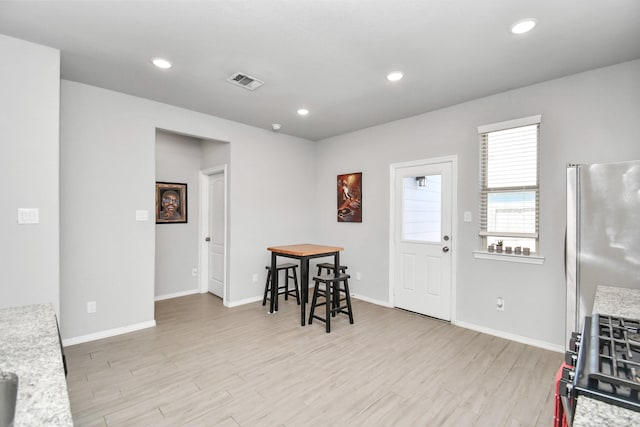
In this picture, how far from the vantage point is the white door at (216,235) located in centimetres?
482

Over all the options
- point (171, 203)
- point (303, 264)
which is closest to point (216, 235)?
point (171, 203)

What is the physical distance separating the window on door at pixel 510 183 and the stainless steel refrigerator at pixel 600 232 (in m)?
1.09

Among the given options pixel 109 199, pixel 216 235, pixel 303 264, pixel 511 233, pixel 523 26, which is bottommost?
pixel 303 264

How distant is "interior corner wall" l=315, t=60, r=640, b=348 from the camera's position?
2.71 metres

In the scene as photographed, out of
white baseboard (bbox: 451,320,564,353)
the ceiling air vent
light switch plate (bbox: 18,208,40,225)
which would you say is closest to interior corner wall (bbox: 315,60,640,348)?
white baseboard (bbox: 451,320,564,353)

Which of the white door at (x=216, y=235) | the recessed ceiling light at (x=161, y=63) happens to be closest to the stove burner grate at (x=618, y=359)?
the recessed ceiling light at (x=161, y=63)

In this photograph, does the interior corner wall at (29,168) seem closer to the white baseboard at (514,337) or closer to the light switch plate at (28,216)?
the light switch plate at (28,216)

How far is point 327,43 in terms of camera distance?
7.77ft

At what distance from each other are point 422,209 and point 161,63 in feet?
10.9

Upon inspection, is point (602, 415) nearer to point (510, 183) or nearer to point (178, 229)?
point (510, 183)

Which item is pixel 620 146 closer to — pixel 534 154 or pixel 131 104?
pixel 534 154

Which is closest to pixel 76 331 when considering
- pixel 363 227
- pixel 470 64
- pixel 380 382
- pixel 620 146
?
pixel 380 382

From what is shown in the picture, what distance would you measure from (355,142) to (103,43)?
3.36 m

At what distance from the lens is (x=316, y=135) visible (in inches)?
203
